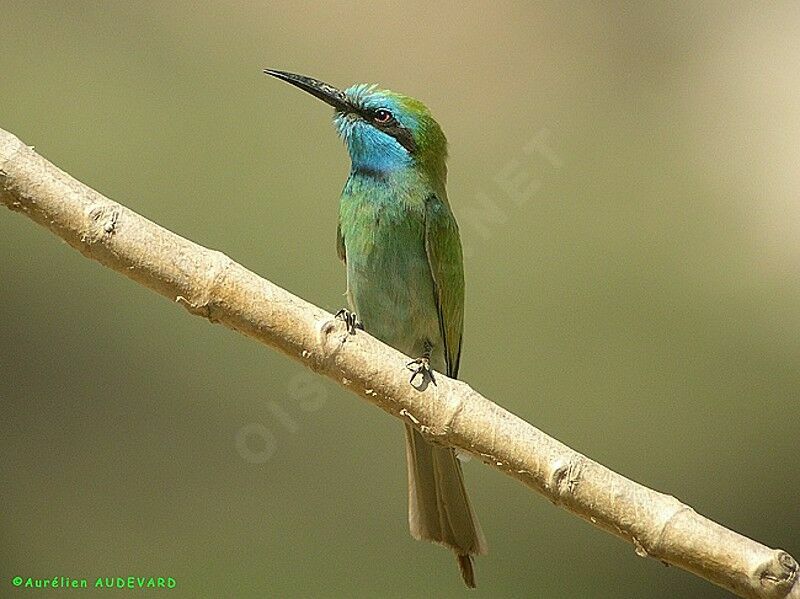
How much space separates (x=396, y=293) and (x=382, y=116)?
32 cm

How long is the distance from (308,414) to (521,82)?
1.03 m

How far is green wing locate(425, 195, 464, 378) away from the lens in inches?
73.6

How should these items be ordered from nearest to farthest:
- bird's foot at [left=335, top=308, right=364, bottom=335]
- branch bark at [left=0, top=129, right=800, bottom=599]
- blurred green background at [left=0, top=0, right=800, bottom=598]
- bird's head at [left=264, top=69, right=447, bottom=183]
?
branch bark at [left=0, top=129, right=800, bottom=599] → bird's foot at [left=335, top=308, right=364, bottom=335] → bird's head at [left=264, top=69, right=447, bottom=183] → blurred green background at [left=0, top=0, right=800, bottom=598]

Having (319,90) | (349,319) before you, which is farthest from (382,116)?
(349,319)

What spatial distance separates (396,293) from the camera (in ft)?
6.16

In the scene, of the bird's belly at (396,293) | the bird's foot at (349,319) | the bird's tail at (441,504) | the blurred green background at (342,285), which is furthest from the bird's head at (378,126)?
the blurred green background at (342,285)

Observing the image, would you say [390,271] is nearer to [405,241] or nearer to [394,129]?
[405,241]

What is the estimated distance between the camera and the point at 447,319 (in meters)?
1.91

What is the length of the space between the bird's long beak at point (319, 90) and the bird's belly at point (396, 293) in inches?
10.2

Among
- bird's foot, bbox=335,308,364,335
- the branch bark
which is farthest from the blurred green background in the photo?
the branch bark

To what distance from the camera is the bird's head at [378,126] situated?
1829 mm

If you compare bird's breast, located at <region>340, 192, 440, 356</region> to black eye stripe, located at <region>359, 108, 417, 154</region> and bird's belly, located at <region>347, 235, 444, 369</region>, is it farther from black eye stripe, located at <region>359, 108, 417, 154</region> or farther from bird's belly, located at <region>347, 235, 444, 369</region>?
black eye stripe, located at <region>359, 108, 417, 154</region>

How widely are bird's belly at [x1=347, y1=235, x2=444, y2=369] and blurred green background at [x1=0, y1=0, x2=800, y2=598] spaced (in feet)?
2.36

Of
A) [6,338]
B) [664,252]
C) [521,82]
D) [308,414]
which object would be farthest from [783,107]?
[6,338]
